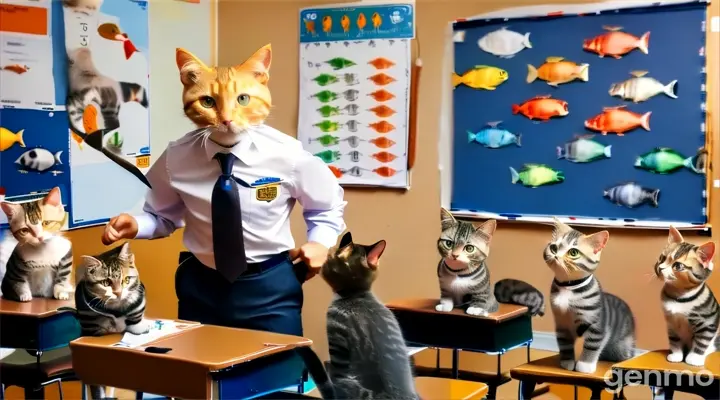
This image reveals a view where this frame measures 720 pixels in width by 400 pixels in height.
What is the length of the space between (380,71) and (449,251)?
3.23ft

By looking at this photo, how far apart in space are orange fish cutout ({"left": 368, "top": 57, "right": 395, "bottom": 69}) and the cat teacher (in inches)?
48.2

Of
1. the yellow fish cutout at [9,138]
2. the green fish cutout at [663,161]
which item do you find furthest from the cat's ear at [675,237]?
the yellow fish cutout at [9,138]

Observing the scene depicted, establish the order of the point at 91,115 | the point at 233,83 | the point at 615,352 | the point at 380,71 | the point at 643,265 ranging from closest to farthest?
the point at 233,83 → the point at 615,352 → the point at 91,115 → the point at 643,265 → the point at 380,71

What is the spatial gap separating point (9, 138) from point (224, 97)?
2.48 ft

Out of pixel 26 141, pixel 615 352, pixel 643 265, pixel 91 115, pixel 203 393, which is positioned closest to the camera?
pixel 203 393

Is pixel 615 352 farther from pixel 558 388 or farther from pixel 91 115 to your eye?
pixel 91 115

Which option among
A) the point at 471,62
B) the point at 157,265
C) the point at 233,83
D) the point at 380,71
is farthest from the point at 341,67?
the point at 233,83

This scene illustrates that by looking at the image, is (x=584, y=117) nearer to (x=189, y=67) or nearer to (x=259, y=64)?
(x=259, y=64)

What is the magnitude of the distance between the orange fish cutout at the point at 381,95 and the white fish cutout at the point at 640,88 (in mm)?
770

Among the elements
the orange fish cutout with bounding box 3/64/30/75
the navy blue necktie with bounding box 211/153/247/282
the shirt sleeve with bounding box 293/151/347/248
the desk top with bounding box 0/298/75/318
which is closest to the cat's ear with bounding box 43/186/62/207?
the desk top with bounding box 0/298/75/318

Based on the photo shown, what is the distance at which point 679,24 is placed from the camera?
94.9 inches

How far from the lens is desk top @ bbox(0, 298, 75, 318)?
172 cm

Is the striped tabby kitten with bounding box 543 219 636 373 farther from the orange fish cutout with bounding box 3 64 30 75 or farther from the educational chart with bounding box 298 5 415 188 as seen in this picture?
the orange fish cutout with bounding box 3 64 30 75

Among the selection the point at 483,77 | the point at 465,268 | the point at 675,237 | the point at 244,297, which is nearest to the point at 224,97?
the point at 244,297
